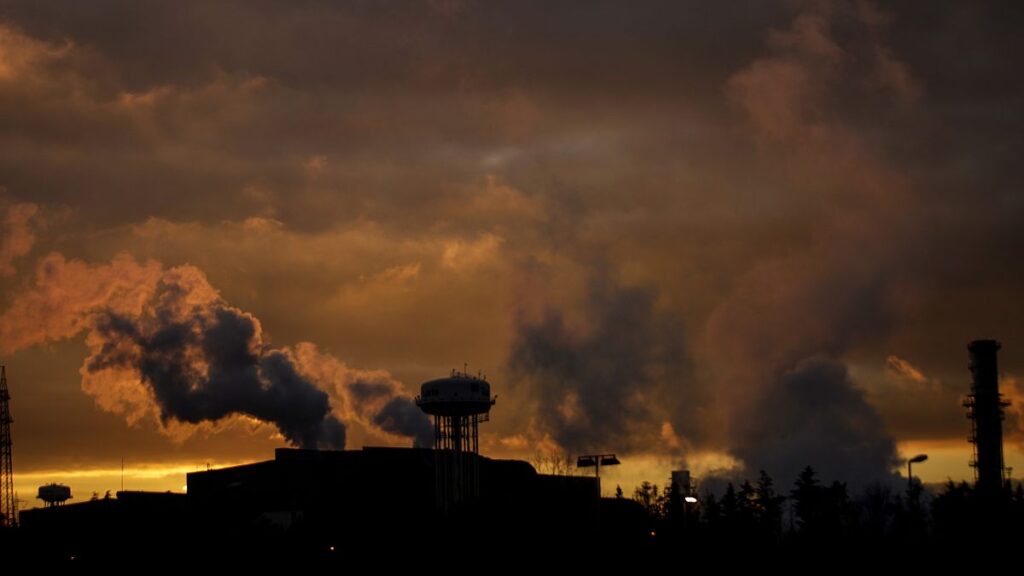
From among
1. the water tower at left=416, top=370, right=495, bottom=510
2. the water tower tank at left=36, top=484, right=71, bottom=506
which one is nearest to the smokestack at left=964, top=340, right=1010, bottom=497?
the water tower at left=416, top=370, right=495, bottom=510

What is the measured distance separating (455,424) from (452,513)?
28589mm

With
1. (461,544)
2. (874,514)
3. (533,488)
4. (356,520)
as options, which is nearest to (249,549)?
(356,520)

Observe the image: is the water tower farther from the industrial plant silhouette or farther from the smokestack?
the smokestack

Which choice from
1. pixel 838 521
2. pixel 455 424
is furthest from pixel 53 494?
pixel 838 521

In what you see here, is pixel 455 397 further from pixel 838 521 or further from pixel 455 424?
pixel 838 521

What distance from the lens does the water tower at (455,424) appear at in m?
144

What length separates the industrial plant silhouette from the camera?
102312 mm

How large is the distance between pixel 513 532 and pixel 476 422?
146 ft

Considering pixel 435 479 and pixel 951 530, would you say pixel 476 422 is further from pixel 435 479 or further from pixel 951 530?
pixel 951 530

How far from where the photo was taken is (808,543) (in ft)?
320

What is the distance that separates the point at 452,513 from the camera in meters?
119

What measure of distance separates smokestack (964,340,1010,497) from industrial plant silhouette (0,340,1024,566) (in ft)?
0.51

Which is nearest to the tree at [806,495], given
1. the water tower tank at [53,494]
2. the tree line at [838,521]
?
the tree line at [838,521]

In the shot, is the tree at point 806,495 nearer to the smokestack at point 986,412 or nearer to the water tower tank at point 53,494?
the smokestack at point 986,412
